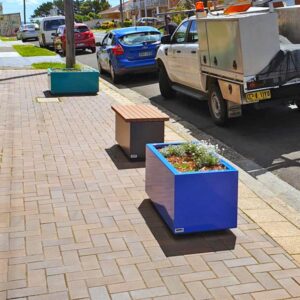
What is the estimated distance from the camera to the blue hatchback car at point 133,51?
1515cm

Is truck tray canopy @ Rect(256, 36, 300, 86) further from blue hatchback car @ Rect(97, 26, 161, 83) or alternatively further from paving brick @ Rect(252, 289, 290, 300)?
blue hatchback car @ Rect(97, 26, 161, 83)

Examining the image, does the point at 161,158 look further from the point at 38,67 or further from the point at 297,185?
the point at 38,67

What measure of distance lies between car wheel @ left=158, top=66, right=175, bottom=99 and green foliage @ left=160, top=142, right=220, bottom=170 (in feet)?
23.0

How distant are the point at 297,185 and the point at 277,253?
206 cm

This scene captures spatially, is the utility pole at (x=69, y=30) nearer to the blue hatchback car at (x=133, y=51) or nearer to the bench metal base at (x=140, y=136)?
the blue hatchback car at (x=133, y=51)

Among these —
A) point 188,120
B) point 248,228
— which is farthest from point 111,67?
point 248,228

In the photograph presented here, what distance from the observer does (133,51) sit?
49.6 ft

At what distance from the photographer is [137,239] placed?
4.63 m

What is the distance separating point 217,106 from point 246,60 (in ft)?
5.26

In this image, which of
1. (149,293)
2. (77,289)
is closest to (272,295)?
(149,293)

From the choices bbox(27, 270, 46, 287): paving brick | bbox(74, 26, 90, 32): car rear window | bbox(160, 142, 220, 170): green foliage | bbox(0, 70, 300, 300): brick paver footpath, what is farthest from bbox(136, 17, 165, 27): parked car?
bbox(27, 270, 46, 287): paving brick

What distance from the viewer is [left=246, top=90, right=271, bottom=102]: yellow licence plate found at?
26.3ft

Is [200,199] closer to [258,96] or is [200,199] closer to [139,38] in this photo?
Result: [258,96]

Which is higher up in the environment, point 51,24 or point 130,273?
point 51,24
